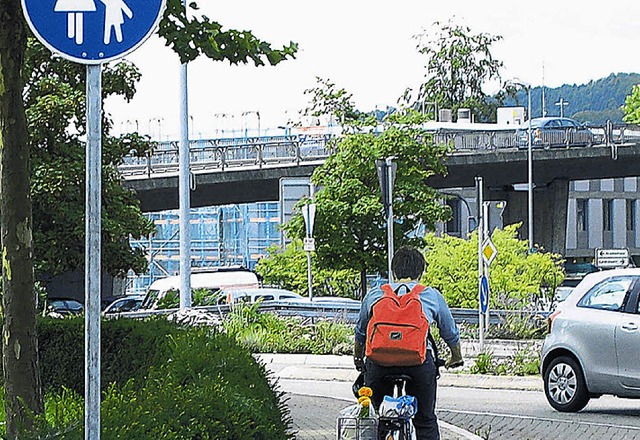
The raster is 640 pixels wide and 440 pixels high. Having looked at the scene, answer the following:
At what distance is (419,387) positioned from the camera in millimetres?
7957

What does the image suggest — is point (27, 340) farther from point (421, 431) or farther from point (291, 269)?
point (291, 269)

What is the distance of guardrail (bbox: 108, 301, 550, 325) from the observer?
2475 cm

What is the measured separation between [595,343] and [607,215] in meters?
73.8

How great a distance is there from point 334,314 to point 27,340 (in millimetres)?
17277

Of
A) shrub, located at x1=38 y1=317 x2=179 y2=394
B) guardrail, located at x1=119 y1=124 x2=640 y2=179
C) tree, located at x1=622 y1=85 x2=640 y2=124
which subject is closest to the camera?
shrub, located at x1=38 y1=317 x2=179 y2=394

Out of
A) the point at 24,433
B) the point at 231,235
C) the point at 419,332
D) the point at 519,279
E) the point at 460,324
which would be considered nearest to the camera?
the point at 24,433

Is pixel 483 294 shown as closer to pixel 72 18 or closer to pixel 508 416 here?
pixel 508 416

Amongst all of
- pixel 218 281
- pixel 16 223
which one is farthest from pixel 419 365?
pixel 218 281

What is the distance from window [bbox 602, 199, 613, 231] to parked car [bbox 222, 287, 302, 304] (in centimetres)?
5261

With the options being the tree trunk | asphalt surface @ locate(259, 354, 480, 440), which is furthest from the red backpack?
the tree trunk

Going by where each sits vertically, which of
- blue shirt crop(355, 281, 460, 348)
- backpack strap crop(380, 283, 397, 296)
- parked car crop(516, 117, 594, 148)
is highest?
parked car crop(516, 117, 594, 148)

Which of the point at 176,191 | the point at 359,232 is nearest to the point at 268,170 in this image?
the point at 176,191

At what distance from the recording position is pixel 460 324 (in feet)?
83.7

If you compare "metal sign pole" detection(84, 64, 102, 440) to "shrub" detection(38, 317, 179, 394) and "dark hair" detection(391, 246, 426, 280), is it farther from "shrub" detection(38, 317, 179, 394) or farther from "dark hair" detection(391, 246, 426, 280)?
"shrub" detection(38, 317, 179, 394)
